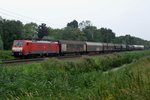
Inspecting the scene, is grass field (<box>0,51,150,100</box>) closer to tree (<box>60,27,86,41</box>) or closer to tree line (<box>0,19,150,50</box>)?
tree line (<box>0,19,150,50</box>)

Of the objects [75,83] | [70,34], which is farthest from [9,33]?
[75,83]

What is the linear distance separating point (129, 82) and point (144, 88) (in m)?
1.42

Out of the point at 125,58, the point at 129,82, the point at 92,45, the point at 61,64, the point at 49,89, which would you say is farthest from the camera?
the point at 92,45

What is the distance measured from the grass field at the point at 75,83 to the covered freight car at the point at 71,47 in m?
18.7

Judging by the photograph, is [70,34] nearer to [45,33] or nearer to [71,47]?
[45,33]

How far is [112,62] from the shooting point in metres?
48.6

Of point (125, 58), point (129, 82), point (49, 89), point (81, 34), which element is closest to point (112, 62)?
point (125, 58)

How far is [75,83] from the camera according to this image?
21562 mm

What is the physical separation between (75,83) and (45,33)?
10297 cm

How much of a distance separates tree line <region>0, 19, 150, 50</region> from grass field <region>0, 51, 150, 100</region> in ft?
86.0

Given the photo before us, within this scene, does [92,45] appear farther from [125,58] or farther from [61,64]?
[61,64]

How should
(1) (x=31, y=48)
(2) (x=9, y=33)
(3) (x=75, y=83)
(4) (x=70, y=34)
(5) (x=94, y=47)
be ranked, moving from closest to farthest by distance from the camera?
(3) (x=75, y=83), (1) (x=31, y=48), (5) (x=94, y=47), (2) (x=9, y=33), (4) (x=70, y=34)

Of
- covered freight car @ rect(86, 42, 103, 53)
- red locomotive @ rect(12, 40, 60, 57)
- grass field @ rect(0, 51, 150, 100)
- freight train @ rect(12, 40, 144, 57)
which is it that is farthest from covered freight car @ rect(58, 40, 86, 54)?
grass field @ rect(0, 51, 150, 100)

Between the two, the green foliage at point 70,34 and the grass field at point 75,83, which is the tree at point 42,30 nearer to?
the green foliage at point 70,34
